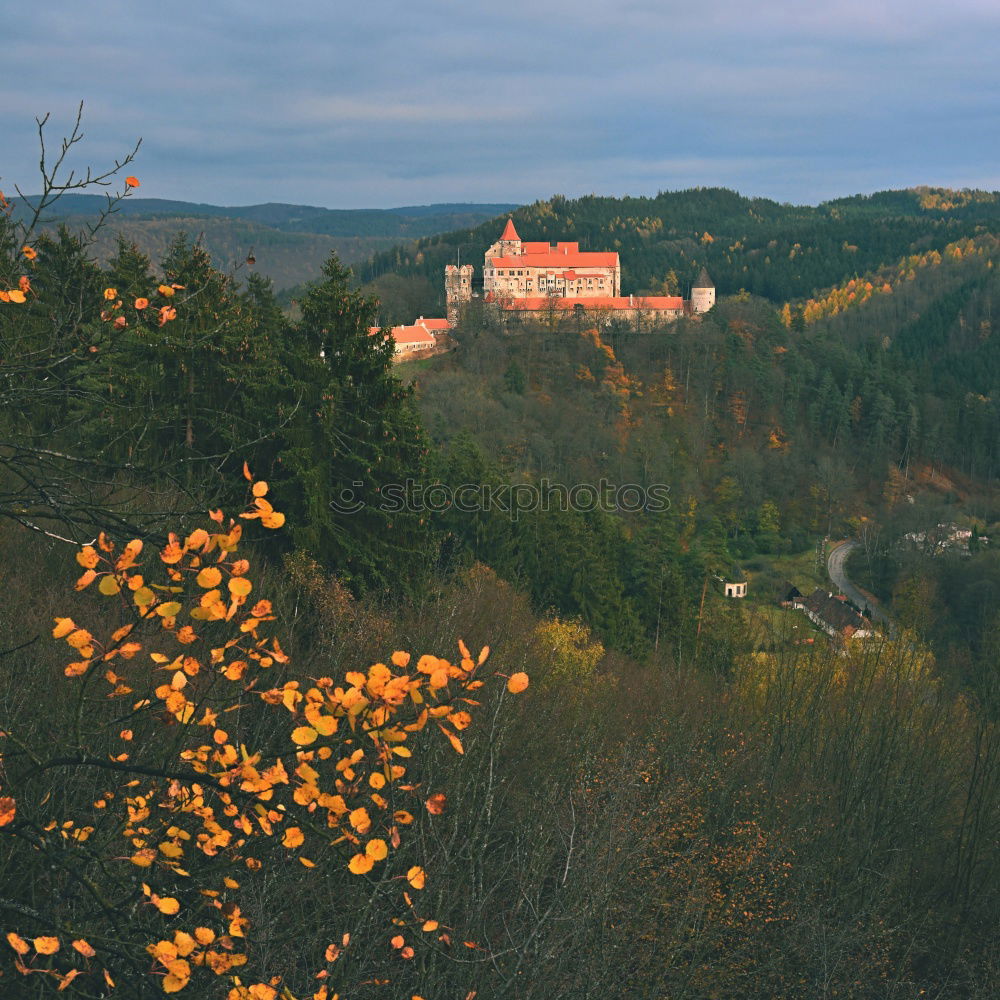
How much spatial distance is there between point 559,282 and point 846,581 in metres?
53.4

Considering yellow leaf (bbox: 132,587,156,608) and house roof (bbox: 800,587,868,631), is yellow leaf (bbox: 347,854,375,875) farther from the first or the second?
house roof (bbox: 800,587,868,631)

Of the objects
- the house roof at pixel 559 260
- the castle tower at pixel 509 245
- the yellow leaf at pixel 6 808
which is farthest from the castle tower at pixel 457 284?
the yellow leaf at pixel 6 808

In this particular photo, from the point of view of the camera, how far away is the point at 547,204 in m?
160

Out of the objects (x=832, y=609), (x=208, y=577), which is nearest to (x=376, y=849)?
(x=208, y=577)

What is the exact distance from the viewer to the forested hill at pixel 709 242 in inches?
4870

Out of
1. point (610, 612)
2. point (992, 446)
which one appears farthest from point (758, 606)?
point (992, 446)

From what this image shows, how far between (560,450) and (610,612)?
29449mm

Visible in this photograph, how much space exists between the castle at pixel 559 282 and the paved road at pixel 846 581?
3099 centimetres

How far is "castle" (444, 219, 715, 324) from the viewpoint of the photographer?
90.1 meters

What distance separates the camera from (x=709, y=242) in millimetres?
163625

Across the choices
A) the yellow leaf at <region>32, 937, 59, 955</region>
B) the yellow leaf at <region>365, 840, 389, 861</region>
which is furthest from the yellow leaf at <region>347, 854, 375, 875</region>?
the yellow leaf at <region>32, 937, 59, 955</region>

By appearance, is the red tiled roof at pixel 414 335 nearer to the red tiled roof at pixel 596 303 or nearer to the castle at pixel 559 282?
the red tiled roof at pixel 596 303

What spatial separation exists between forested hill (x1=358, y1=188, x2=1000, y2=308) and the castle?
7.18 meters

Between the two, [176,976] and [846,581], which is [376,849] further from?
[846,581]
